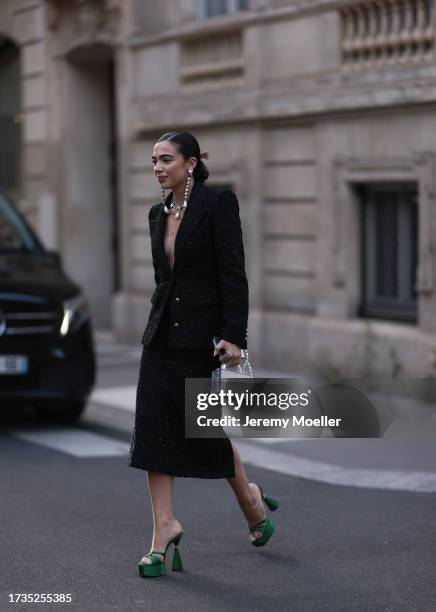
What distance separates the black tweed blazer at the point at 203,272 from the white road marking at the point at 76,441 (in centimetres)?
348

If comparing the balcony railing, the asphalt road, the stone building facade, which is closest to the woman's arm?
the asphalt road

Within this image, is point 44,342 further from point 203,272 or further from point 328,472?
point 203,272

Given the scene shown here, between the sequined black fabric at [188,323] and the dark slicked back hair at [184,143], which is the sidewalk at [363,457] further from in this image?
the dark slicked back hair at [184,143]

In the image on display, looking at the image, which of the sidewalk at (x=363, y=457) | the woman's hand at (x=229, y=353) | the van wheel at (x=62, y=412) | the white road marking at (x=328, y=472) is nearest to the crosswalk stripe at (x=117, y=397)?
the van wheel at (x=62, y=412)

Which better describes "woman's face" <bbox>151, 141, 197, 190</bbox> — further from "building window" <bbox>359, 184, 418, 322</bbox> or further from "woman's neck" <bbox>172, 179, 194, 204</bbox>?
"building window" <bbox>359, 184, 418, 322</bbox>

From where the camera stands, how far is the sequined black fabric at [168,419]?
5949mm

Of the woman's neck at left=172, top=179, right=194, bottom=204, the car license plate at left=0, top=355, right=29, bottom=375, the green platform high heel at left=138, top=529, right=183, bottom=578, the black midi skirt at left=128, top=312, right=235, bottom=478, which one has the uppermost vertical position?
the woman's neck at left=172, top=179, right=194, bottom=204

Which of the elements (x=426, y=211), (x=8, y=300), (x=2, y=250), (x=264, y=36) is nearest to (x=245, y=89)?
(x=264, y=36)

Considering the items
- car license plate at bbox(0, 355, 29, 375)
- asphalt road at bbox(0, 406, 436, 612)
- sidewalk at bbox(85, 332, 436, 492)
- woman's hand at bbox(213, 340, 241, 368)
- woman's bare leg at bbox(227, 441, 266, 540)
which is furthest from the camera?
car license plate at bbox(0, 355, 29, 375)

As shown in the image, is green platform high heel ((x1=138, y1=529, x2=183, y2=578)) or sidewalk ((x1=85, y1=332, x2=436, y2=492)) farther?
sidewalk ((x1=85, y1=332, x2=436, y2=492))

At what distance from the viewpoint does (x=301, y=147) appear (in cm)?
1391

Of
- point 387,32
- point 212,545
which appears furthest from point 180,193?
point 387,32

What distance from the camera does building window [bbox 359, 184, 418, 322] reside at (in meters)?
13.0

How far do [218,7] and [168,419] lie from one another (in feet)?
34.5
